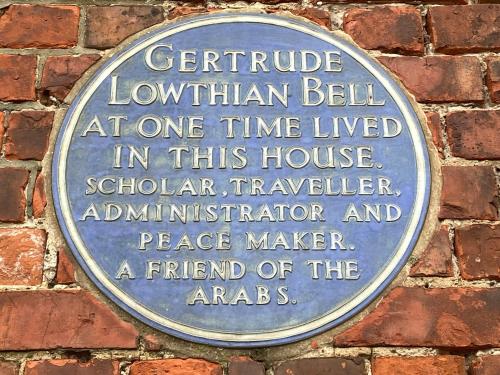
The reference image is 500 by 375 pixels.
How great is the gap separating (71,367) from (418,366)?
734 millimetres

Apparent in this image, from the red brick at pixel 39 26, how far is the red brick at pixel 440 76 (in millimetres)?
803

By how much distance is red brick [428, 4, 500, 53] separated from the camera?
2150mm

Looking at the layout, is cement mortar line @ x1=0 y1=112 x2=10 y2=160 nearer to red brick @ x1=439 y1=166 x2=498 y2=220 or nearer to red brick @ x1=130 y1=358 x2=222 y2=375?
red brick @ x1=130 y1=358 x2=222 y2=375

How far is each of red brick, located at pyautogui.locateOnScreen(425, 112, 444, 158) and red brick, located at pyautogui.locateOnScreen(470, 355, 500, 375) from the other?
0.49 m

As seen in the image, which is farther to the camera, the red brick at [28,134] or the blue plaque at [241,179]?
the red brick at [28,134]

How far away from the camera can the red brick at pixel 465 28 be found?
2.15 metres

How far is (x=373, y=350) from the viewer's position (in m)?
1.79

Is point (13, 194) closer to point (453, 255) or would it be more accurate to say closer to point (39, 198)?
point (39, 198)

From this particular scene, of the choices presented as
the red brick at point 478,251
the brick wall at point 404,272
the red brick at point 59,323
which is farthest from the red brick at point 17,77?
the red brick at point 478,251

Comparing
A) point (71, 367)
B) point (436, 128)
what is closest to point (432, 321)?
point (436, 128)

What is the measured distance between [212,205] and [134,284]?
0.26 meters

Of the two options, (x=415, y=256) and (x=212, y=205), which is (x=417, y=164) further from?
(x=212, y=205)

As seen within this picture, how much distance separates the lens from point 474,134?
2.03 metres

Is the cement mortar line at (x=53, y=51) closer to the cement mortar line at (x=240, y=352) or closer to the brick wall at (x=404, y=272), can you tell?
the brick wall at (x=404, y=272)
